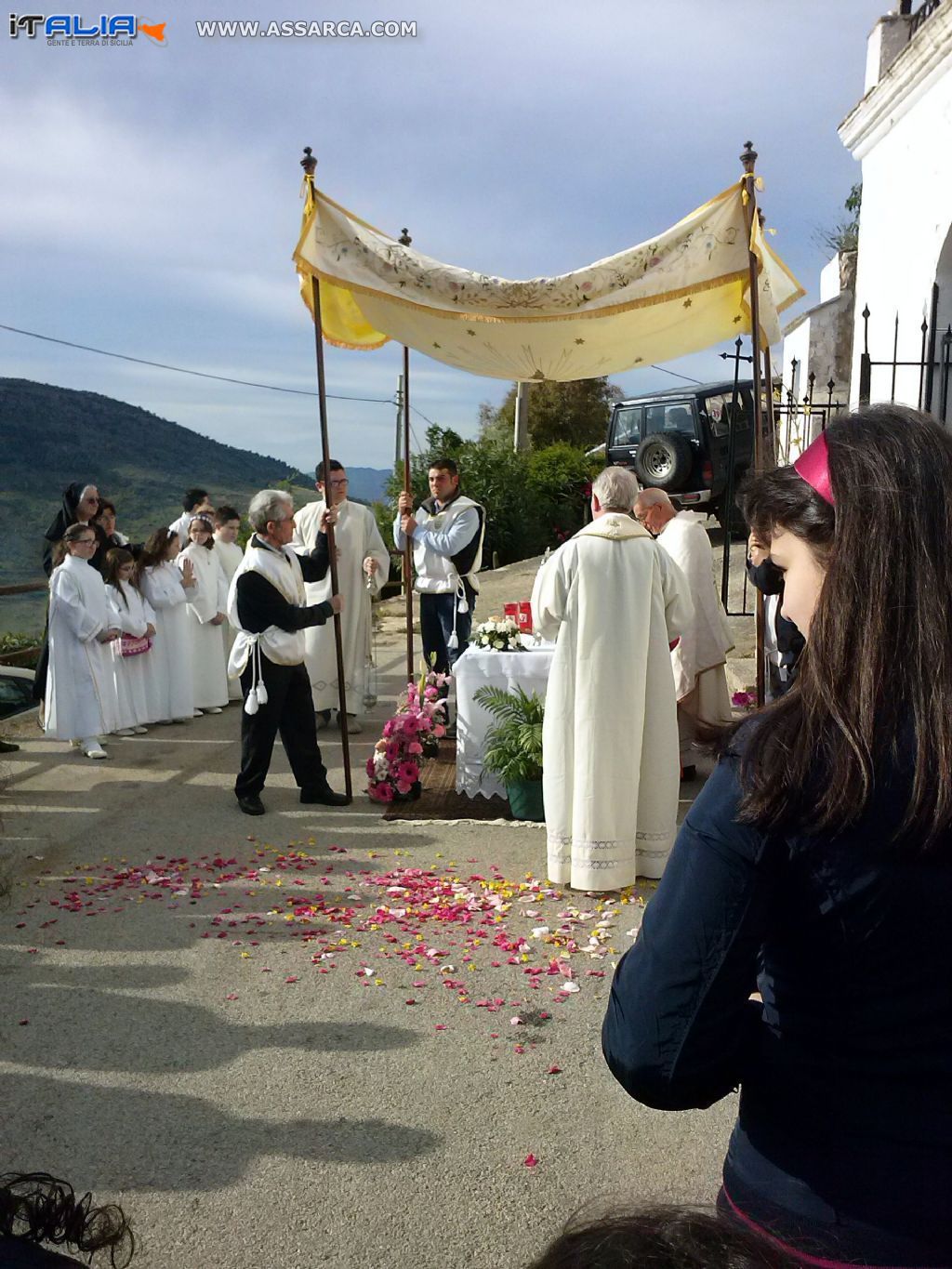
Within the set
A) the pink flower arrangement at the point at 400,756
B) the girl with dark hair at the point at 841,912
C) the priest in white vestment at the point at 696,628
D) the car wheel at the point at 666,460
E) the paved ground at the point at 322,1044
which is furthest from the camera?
the car wheel at the point at 666,460

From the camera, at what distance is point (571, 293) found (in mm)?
6465

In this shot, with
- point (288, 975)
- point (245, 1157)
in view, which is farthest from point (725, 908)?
point (288, 975)

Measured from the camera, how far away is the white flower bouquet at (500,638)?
7.44 m

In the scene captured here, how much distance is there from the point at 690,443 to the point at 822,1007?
19.7 metres

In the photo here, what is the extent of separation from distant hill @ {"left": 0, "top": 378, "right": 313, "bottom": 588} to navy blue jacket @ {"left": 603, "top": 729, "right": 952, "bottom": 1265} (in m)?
45.4

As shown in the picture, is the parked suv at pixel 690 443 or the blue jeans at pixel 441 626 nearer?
the blue jeans at pixel 441 626

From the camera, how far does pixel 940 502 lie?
1.36 m

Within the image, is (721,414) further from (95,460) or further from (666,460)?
(95,460)

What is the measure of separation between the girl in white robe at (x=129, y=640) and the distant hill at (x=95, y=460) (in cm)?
3605

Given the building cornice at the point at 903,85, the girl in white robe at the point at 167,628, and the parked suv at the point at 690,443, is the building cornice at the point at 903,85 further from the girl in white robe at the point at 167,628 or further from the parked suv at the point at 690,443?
the parked suv at the point at 690,443

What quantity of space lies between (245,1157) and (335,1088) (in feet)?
1.53

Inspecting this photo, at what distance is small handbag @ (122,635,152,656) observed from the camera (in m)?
9.77

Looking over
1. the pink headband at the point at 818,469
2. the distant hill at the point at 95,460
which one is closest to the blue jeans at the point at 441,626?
the pink headband at the point at 818,469

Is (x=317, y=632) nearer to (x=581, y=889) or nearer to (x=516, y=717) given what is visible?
(x=516, y=717)
